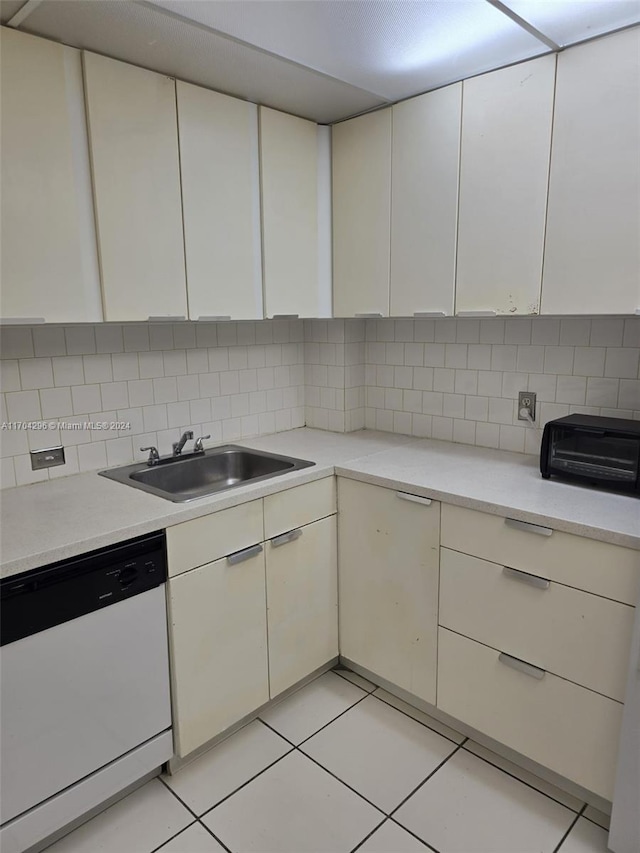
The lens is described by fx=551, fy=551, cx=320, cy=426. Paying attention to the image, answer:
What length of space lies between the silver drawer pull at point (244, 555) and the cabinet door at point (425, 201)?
1082 mm

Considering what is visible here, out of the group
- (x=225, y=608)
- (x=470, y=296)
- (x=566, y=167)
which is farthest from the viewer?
(x=470, y=296)

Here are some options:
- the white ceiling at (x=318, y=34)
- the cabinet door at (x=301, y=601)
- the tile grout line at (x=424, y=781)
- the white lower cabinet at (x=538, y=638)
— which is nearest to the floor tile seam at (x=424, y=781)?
the tile grout line at (x=424, y=781)

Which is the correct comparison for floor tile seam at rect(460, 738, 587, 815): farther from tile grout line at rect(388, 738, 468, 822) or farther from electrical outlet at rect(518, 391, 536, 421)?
electrical outlet at rect(518, 391, 536, 421)

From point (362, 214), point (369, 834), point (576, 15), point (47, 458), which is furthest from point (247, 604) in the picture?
point (576, 15)

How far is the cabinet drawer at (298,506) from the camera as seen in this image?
1.97 meters

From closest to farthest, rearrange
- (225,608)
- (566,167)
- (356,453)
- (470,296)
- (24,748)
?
(24,748)
(566,167)
(225,608)
(470,296)
(356,453)

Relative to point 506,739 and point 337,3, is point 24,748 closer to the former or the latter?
point 506,739

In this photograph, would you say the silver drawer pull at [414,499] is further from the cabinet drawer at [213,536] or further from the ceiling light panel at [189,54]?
the ceiling light panel at [189,54]

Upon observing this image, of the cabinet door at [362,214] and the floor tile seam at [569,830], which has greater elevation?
the cabinet door at [362,214]

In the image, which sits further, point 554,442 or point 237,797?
point 554,442

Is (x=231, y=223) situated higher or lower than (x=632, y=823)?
higher

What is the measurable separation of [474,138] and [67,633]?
2.03 m

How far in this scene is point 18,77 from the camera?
1501mm

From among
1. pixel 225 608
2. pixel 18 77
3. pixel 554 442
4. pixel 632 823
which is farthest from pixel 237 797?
pixel 18 77
